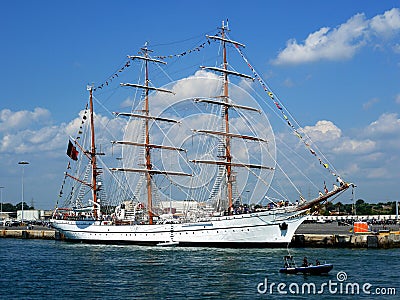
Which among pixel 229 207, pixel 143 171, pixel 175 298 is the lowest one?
pixel 175 298

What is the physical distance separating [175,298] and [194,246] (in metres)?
37.8

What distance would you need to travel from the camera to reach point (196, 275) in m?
50.1

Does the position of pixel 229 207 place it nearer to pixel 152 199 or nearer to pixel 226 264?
pixel 152 199

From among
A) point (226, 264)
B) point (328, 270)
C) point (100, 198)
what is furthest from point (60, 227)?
point (328, 270)

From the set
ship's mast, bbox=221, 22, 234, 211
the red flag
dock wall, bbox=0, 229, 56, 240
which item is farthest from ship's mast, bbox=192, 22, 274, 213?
dock wall, bbox=0, 229, 56, 240

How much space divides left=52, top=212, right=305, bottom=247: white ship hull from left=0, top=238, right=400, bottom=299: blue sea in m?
2.63

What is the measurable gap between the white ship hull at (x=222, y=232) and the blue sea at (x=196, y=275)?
263cm

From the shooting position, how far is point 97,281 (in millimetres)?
48000

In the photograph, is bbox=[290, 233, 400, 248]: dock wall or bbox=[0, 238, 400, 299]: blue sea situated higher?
bbox=[290, 233, 400, 248]: dock wall

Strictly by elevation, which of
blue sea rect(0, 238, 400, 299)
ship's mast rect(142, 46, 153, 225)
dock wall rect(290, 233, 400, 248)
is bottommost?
blue sea rect(0, 238, 400, 299)

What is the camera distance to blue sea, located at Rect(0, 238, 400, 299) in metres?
41.5

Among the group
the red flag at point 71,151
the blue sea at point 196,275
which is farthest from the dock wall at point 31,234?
the blue sea at point 196,275

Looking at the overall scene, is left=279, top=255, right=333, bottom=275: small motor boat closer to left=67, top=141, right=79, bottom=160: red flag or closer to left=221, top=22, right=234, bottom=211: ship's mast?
left=221, top=22, right=234, bottom=211: ship's mast

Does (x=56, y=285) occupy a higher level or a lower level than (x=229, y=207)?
lower
